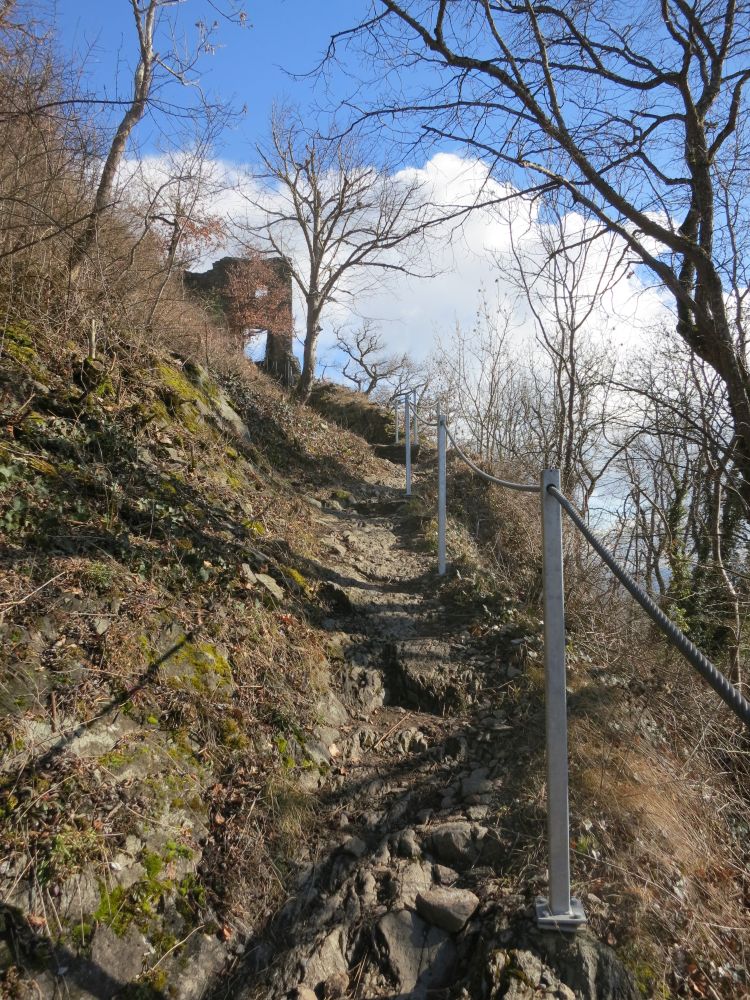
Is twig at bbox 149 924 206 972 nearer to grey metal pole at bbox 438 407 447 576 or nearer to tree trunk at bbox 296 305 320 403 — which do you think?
grey metal pole at bbox 438 407 447 576

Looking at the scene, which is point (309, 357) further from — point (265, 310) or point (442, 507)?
point (442, 507)

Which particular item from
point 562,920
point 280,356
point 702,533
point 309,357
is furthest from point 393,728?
point 280,356

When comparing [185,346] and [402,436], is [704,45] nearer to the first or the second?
[185,346]

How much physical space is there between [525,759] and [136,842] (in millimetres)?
2041

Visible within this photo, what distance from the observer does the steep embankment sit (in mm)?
2182

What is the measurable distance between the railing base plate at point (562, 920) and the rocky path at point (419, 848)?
0.04 metres

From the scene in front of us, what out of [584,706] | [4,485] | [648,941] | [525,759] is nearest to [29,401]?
[4,485]

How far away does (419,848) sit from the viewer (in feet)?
9.11

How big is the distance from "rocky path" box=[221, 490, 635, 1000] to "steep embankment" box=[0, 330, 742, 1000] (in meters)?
0.01

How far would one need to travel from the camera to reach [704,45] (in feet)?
14.6

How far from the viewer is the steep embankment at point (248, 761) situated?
2.18m

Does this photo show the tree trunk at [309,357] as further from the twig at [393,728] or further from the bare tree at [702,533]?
the twig at [393,728]

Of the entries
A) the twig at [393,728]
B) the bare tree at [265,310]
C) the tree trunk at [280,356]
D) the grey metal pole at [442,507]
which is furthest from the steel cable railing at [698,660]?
the bare tree at [265,310]

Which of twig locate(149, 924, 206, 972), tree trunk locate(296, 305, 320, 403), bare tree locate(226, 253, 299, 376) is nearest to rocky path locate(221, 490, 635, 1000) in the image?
twig locate(149, 924, 206, 972)
